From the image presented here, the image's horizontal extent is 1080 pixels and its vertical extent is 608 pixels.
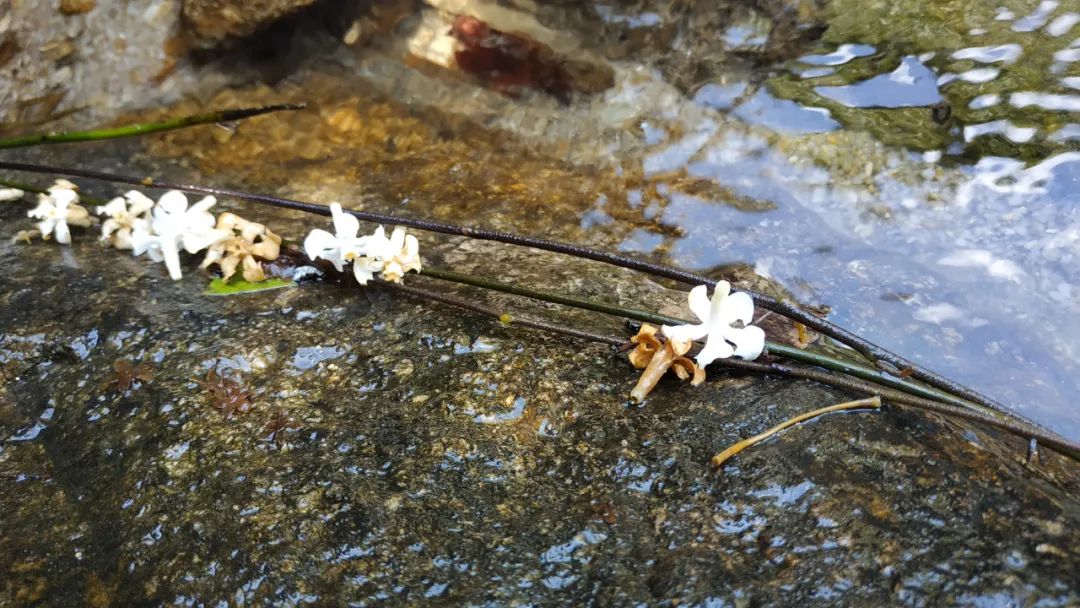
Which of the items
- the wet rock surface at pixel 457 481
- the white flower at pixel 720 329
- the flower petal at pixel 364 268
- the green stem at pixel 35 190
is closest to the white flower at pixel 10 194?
the green stem at pixel 35 190

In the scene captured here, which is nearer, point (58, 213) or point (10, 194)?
point (58, 213)

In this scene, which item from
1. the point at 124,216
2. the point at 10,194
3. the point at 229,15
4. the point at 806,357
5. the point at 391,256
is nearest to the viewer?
the point at 806,357

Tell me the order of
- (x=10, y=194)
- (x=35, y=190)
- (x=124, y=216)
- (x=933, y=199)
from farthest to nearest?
(x=933, y=199), (x=10, y=194), (x=35, y=190), (x=124, y=216)

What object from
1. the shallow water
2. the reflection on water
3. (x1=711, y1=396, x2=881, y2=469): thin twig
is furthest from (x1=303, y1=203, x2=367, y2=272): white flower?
the reflection on water

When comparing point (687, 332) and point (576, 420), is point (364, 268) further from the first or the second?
point (687, 332)

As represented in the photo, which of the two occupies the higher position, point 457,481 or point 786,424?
point 786,424

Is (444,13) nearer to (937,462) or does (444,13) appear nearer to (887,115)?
(887,115)

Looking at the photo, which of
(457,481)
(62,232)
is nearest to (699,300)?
(457,481)

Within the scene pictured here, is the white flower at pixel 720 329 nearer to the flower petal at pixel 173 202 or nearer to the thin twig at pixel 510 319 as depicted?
the thin twig at pixel 510 319
